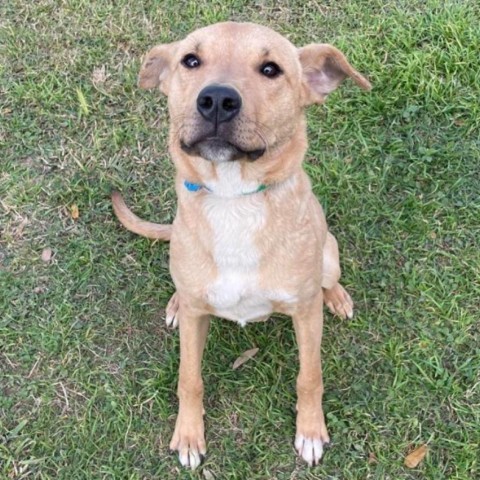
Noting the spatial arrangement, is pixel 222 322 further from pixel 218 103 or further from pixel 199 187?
pixel 218 103

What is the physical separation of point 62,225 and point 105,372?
104 centimetres

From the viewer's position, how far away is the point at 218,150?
2895 millimetres

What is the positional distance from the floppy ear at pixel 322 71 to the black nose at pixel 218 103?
22.9 inches

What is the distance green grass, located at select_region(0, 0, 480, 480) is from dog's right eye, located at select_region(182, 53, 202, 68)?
5.35 ft

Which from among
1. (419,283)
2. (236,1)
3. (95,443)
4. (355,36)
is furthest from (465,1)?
(95,443)

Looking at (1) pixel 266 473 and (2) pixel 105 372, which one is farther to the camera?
(2) pixel 105 372

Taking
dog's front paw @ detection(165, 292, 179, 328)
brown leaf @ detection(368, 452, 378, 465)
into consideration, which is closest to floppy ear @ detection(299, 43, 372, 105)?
dog's front paw @ detection(165, 292, 179, 328)

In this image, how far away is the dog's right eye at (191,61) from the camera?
3.09 metres

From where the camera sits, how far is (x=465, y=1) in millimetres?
5023

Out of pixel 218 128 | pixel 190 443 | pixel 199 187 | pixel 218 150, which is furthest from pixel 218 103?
pixel 190 443

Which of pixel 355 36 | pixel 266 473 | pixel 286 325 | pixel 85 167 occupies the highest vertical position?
pixel 355 36

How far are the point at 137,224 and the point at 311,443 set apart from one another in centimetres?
165

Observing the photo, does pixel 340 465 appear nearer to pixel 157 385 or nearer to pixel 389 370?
pixel 389 370

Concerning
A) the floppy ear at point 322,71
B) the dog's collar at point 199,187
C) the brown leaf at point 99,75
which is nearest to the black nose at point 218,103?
the dog's collar at point 199,187
